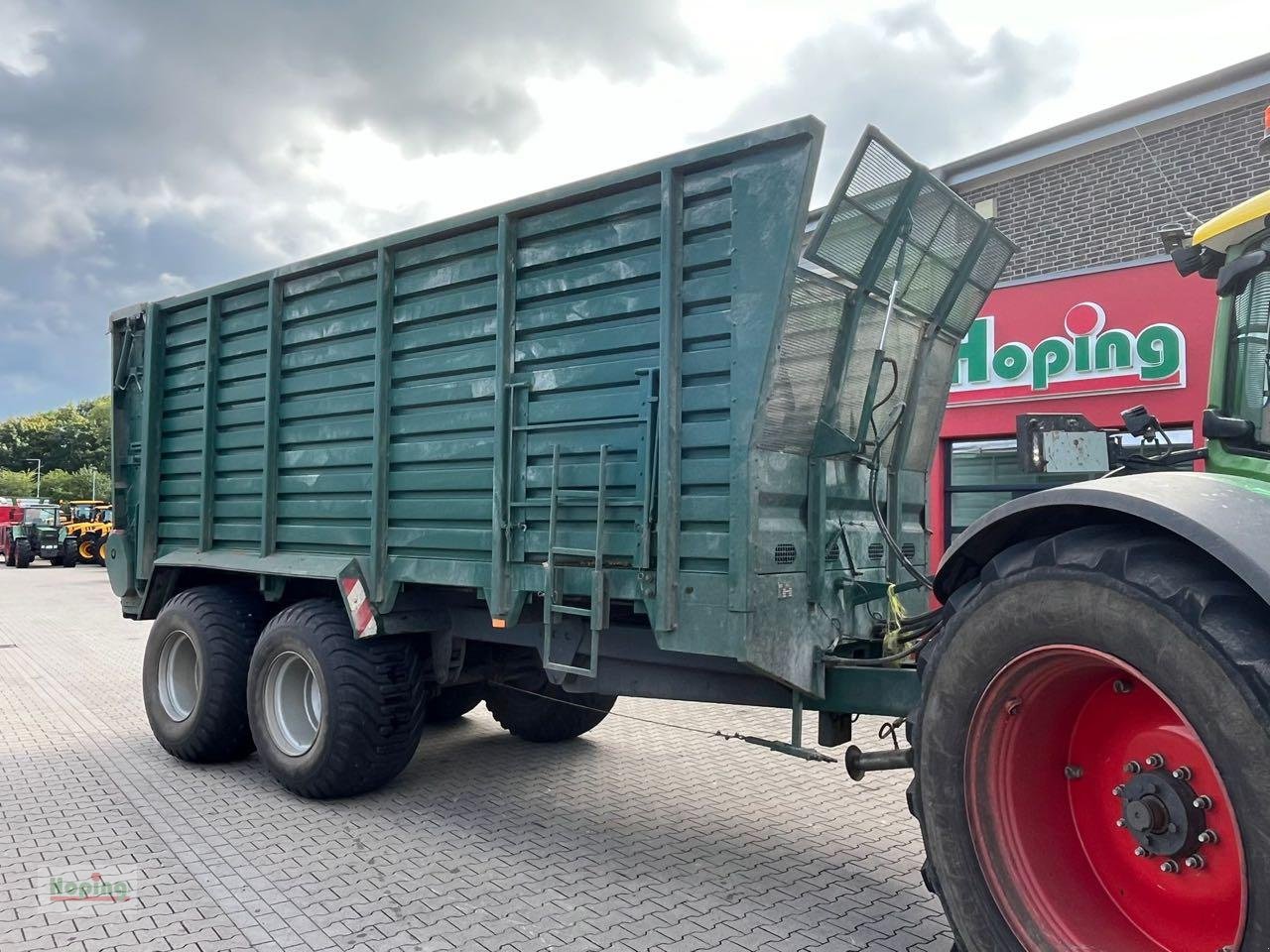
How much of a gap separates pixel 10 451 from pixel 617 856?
8550cm

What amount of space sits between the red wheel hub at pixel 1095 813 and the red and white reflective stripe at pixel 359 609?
3.28 metres

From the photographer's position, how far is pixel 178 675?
6391 mm

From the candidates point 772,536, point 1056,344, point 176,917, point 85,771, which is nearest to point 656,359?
point 772,536

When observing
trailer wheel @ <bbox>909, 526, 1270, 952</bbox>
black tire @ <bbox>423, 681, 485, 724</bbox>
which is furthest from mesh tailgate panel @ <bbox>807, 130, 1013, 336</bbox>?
black tire @ <bbox>423, 681, 485, 724</bbox>

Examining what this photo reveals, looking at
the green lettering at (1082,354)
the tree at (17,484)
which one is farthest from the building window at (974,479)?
the tree at (17,484)

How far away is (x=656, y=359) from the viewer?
390 centimetres

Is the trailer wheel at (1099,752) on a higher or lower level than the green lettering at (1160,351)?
lower

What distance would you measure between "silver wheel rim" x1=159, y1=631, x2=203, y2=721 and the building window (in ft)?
23.6

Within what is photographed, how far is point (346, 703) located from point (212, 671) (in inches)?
53.6

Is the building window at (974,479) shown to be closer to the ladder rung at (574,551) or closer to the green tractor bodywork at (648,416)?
the green tractor bodywork at (648,416)

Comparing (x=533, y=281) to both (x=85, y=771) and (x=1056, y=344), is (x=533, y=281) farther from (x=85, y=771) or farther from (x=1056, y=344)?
(x=1056, y=344)

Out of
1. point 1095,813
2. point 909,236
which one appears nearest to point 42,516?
point 909,236

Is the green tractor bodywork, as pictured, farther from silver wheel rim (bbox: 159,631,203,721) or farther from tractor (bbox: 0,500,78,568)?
tractor (bbox: 0,500,78,568)

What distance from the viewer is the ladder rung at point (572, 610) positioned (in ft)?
13.1
